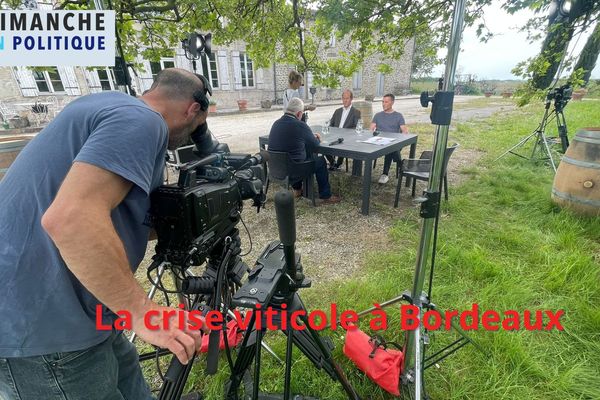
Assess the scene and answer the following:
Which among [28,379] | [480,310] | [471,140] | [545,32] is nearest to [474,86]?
[471,140]

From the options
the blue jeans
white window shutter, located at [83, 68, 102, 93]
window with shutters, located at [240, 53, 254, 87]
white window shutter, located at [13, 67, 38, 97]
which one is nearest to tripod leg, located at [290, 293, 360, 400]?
the blue jeans

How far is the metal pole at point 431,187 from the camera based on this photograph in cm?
100

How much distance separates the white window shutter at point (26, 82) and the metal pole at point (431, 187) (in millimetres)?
15919

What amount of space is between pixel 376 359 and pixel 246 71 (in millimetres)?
17626

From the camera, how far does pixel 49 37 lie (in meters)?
2.32

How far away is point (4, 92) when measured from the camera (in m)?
11.0

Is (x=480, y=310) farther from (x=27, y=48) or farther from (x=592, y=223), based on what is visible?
(x=27, y=48)

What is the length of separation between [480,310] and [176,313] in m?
2.16

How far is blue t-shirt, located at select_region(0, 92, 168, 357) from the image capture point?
779 mm

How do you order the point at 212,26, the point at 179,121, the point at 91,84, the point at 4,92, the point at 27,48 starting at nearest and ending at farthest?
the point at 179,121 → the point at 27,48 → the point at 212,26 → the point at 4,92 → the point at 91,84

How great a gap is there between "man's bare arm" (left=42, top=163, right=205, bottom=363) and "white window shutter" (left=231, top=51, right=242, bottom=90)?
55.9 ft

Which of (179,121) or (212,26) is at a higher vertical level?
(212,26)

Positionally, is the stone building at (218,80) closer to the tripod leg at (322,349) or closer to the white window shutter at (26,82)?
the white window shutter at (26,82)

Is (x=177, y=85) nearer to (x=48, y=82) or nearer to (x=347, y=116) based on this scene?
(x=347, y=116)
